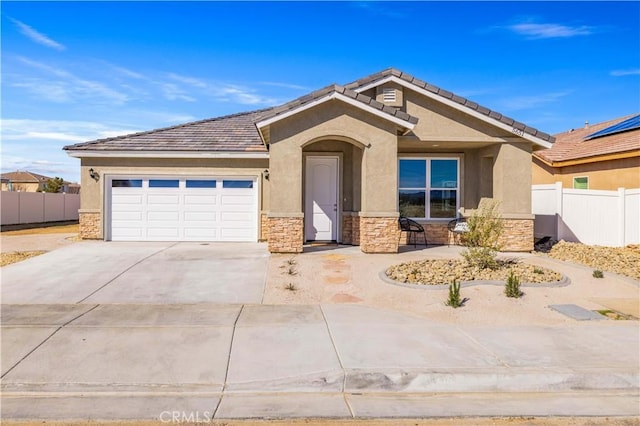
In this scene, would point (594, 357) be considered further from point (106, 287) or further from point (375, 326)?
point (106, 287)

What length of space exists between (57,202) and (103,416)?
96.8 ft

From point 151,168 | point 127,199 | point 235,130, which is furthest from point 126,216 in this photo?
point 235,130

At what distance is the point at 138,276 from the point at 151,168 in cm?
661

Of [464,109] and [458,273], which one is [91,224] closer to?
[458,273]

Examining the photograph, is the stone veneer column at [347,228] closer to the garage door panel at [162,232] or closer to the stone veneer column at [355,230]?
the stone veneer column at [355,230]

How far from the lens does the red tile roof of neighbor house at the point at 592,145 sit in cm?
1661

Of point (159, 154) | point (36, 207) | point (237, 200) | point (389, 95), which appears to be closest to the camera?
point (389, 95)

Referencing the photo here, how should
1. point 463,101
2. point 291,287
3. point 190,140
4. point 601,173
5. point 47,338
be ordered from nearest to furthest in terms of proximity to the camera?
point 47,338 < point 291,287 < point 463,101 < point 190,140 < point 601,173

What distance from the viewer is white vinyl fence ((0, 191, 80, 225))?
24.8 metres

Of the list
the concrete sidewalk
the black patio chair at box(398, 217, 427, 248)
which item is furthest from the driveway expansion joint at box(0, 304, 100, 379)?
the black patio chair at box(398, 217, 427, 248)

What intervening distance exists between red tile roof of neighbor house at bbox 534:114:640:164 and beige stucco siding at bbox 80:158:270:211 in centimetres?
1190

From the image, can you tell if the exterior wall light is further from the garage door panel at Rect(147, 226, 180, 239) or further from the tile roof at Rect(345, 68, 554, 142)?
the tile roof at Rect(345, 68, 554, 142)

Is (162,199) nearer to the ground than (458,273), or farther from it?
farther from it

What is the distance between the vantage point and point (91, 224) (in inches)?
620
